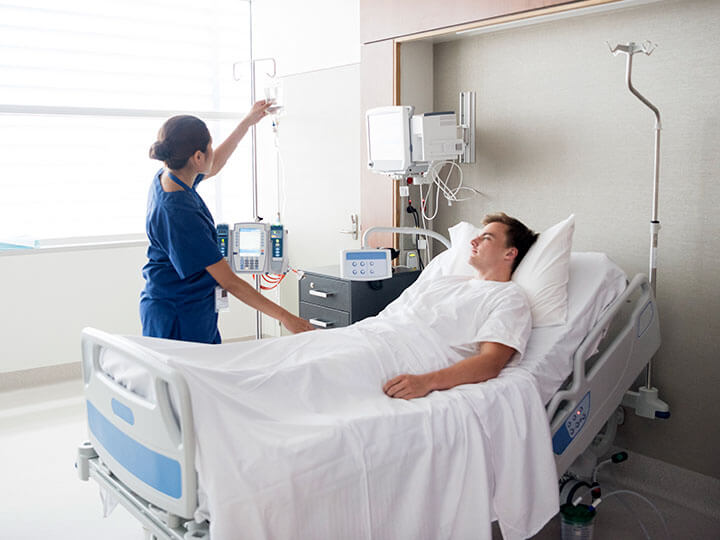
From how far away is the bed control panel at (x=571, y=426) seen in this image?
2.16 metres

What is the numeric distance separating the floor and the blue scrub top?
78 cm

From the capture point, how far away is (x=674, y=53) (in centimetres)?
265

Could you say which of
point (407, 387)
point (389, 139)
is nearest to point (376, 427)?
point (407, 387)

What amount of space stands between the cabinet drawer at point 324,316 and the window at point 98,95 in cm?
190

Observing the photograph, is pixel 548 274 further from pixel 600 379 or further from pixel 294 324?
pixel 294 324

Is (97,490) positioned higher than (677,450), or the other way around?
(677,450)

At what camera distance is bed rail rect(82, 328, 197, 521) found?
159cm

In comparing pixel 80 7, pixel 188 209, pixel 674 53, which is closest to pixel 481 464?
pixel 188 209

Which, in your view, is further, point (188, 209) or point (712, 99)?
point (712, 99)

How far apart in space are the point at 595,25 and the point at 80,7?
3.12 metres

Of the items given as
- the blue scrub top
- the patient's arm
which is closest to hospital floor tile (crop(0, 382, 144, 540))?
the blue scrub top

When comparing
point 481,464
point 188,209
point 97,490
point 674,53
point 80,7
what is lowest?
point 97,490

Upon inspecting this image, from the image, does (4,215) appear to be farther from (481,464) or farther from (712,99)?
(712,99)

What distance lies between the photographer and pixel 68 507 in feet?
9.11
